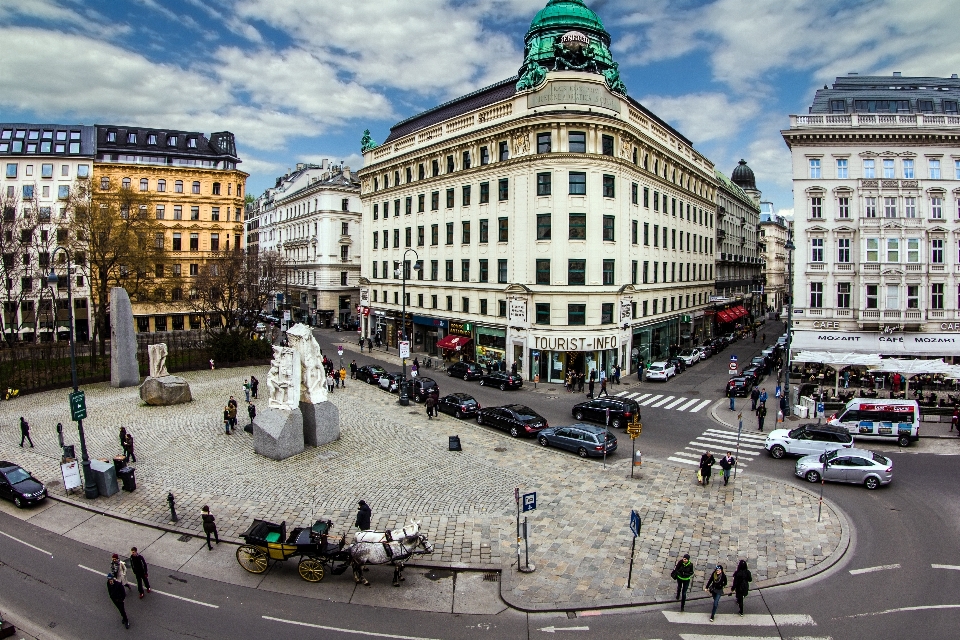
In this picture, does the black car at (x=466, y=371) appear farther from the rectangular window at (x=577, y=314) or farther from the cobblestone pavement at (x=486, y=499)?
the cobblestone pavement at (x=486, y=499)

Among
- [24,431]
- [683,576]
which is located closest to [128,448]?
[24,431]

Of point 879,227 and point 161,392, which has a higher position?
point 879,227

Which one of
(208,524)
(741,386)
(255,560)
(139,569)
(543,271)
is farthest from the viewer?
(543,271)

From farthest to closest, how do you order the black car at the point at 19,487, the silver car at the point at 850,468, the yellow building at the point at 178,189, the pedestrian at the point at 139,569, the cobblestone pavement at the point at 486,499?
the yellow building at the point at 178,189 → the silver car at the point at 850,468 → the black car at the point at 19,487 → the cobblestone pavement at the point at 486,499 → the pedestrian at the point at 139,569

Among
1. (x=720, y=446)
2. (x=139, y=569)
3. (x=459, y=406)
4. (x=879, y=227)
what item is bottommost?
(x=720, y=446)

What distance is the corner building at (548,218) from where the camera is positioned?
135 ft

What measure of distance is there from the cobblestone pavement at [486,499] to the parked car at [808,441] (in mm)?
3818

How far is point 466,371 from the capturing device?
141 feet

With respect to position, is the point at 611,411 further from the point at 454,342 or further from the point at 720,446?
the point at 454,342

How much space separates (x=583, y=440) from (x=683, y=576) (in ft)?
37.3

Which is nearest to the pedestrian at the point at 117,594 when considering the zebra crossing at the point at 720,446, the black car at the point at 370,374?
the zebra crossing at the point at 720,446

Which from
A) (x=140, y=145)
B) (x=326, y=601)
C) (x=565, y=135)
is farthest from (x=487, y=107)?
(x=140, y=145)

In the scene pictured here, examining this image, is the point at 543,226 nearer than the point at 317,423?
No

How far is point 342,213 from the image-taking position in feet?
263
